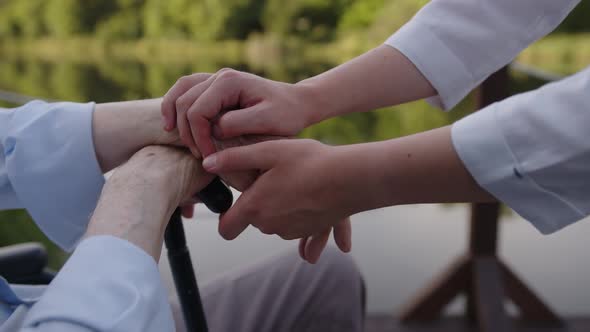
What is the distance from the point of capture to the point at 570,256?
2.58 metres

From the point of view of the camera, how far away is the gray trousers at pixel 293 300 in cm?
104

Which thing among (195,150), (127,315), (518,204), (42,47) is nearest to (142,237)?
(127,315)

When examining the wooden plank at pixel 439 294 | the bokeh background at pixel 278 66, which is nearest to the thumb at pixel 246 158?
the bokeh background at pixel 278 66

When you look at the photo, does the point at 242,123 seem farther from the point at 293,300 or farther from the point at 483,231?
the point at 483,231

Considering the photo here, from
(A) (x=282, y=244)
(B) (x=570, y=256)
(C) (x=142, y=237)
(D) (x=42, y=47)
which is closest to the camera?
(C) (x=142, y=237)

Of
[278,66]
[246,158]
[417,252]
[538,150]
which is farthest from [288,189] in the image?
[278,66]

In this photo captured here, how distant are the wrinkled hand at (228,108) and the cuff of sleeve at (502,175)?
291mm

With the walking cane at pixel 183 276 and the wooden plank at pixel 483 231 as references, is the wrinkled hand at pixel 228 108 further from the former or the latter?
the wooden plank at pixel 483 231

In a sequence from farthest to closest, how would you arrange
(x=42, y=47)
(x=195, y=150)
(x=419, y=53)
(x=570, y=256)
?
(x=42, y=47)
(x=570, y=256)
(x=419, y=53)
(x=195, y=150)

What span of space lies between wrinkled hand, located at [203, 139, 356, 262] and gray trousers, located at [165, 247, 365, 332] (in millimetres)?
152

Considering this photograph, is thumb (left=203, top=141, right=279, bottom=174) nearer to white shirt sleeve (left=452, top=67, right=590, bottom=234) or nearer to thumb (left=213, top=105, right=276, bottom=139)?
thumb (left=213, top=105, right=276, bottom=139)

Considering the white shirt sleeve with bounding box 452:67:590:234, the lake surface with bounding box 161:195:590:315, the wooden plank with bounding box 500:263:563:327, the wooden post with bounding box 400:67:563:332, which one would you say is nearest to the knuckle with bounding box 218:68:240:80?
the white shirt sleeve with bounding box 452:67:590:234

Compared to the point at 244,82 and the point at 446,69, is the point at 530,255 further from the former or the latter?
the point at 244,82

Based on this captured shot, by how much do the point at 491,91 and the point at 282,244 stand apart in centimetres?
120
